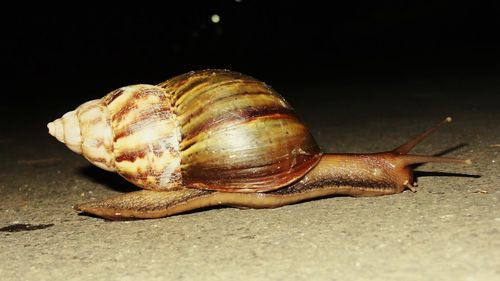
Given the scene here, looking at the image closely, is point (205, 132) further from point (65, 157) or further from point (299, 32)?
point (299, 32)

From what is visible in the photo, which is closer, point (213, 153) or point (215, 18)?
point (213, 153)

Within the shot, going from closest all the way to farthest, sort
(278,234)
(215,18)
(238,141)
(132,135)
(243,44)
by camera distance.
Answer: (278,234)
(238,141)
(132,135)
(243,44)
(215,18)

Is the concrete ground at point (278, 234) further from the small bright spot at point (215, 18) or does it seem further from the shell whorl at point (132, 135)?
the small bright spot at point (215, 18)

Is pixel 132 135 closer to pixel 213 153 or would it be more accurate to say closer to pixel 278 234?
pixel 213 153

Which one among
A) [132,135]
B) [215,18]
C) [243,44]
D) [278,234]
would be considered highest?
[215,18]

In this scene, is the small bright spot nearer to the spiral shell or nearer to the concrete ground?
the concrete ground

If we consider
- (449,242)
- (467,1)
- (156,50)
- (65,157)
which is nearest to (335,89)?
(65,157)

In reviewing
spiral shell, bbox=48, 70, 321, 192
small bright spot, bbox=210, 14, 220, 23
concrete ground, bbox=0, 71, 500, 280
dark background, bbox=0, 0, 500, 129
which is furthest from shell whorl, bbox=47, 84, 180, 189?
small bright spot, bbox=210, 14, 220, 23

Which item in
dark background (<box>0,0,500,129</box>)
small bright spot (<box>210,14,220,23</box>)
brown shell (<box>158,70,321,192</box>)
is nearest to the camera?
brown shell (<box>158,70,321,192</box>)

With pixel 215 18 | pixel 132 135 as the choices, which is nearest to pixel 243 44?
pixel 215 18
